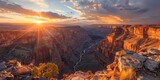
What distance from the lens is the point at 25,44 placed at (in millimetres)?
80125

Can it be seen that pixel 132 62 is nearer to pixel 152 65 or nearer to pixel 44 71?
pixel 152 65

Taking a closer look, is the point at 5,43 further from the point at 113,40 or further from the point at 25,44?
the point at 113,40

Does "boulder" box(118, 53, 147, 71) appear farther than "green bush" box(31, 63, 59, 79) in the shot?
No

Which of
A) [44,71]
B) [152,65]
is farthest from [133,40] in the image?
[152,65]

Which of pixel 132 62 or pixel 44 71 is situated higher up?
A: pixel 132 62

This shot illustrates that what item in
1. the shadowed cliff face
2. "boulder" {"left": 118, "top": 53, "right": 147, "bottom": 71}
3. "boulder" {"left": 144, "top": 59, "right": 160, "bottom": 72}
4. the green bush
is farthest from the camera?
the shadowed cliff face

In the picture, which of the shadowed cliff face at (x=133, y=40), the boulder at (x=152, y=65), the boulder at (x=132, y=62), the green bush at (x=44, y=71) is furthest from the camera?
the shadowed cliff face at (x=133, y=40)

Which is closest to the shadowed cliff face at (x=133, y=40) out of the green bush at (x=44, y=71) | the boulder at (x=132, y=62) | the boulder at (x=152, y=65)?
the green bush at (x=44, y=71)

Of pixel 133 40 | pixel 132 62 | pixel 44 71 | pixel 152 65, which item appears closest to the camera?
pixel 152 65

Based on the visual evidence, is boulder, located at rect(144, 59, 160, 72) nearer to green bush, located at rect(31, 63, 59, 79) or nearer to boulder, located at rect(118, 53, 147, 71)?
boulder, located at rect(118, 53, 147, 71)

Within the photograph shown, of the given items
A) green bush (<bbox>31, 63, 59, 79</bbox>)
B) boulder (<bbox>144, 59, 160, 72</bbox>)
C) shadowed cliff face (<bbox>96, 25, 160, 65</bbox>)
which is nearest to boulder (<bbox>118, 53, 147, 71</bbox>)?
boulder (<bbox>144, 59, 160, 72</bbox>)

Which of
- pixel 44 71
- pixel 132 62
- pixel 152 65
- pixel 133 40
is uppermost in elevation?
pixel 132 62

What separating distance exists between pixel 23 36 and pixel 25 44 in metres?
5.35

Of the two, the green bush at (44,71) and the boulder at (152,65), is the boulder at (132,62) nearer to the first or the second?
the boulder at (152,65)
